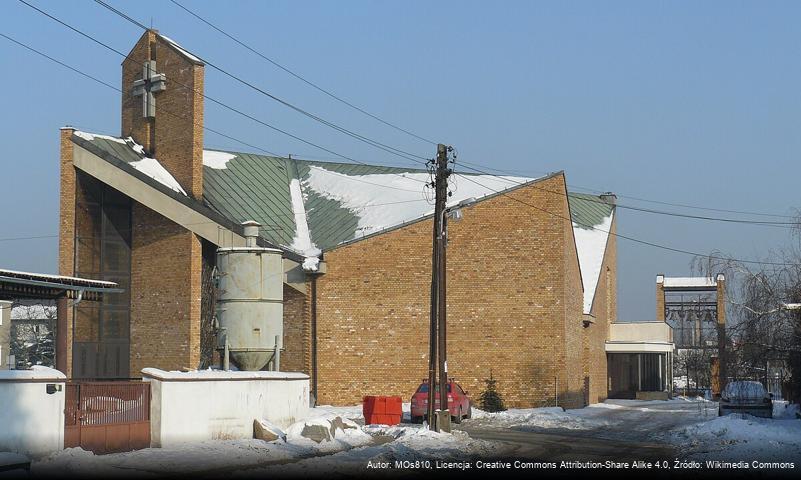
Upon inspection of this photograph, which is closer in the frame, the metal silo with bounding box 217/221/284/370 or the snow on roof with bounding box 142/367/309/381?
the snow on roof with bounding box 142/367/309/381

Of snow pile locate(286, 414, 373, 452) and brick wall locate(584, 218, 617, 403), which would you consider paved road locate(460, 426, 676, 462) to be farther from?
brick wall locate(584, 218, 617, 403)

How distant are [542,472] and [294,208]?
31409 millimetres

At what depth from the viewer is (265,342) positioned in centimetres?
2894

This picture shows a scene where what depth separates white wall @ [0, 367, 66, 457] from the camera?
58.9 feet

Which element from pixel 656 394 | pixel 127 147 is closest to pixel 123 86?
pixel 127 147

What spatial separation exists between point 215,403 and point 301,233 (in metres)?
22.9

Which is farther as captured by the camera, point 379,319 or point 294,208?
point 294,208

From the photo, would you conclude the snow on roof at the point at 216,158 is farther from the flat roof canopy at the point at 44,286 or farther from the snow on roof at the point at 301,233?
the flat roof canopy at the point at 44,286

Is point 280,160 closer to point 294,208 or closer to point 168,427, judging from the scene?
point 294,208

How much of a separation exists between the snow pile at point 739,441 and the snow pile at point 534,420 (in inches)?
150

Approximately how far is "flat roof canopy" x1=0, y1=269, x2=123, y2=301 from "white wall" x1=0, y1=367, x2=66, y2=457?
6074mm

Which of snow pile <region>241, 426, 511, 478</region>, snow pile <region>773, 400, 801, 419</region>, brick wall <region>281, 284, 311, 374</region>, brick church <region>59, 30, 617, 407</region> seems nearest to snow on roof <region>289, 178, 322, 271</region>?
brick church <region>59, 30, 617, 407</region>

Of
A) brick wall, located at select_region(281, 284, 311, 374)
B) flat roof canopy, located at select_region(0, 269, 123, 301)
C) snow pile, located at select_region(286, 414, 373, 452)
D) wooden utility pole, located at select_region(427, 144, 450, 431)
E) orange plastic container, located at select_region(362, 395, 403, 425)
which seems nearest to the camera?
snow pile, located at select_region(286, 414, 373, 452)

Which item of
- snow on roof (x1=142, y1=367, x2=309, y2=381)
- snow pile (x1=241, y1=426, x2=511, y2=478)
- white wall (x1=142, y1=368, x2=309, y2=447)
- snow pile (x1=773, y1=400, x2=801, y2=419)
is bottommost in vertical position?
snow pile (x1=773, y1=400, x2=801, y2=419)
